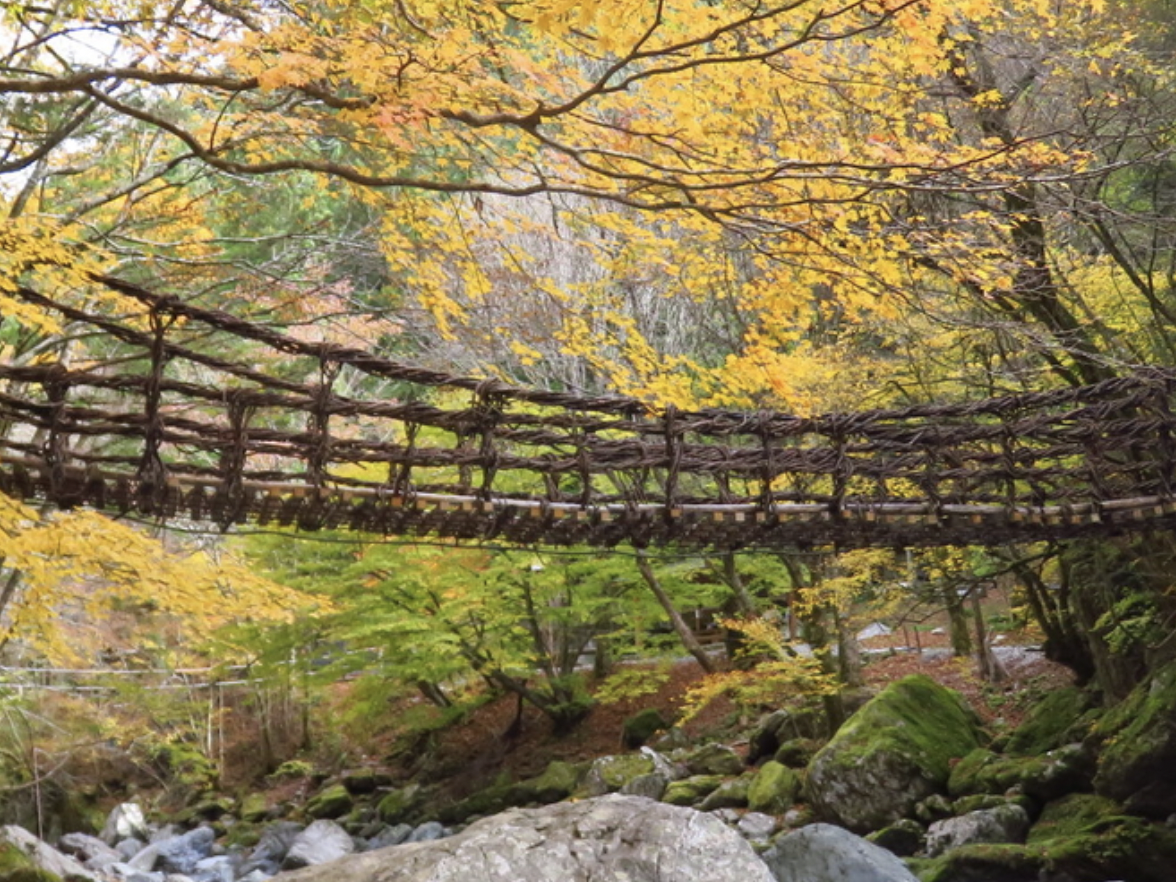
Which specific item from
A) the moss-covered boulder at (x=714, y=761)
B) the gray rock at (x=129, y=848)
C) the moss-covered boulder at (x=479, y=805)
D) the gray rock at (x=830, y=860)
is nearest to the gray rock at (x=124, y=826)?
the gray rock at (x=129, y=848)

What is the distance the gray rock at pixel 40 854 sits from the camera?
27.3 feet

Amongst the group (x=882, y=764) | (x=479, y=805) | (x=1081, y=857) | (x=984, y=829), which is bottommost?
(x=479, y=805)

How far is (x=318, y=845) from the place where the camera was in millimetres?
11500

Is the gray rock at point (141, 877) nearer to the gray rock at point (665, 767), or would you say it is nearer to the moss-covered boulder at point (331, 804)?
the moss-covered boulder at point (331, 804)

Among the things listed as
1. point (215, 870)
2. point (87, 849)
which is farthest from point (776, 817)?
point (87, 849)

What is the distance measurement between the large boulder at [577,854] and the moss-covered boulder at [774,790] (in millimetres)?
5133

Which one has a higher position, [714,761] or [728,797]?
[714,761]

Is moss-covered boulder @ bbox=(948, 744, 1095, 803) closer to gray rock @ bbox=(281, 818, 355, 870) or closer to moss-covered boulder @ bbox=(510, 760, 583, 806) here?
moss-covered boulder @ bbox=(510, 760, 583, 806)

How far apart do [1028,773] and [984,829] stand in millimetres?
658

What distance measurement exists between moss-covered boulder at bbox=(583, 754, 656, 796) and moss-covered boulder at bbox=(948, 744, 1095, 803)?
125 inches

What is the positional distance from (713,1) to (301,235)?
8.44 ft

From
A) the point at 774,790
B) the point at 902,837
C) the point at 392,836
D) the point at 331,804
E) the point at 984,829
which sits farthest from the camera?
the point at 331,804

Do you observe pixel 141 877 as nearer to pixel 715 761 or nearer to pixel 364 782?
pixel 364 782

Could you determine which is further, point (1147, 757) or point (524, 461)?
point (1147, 757)
